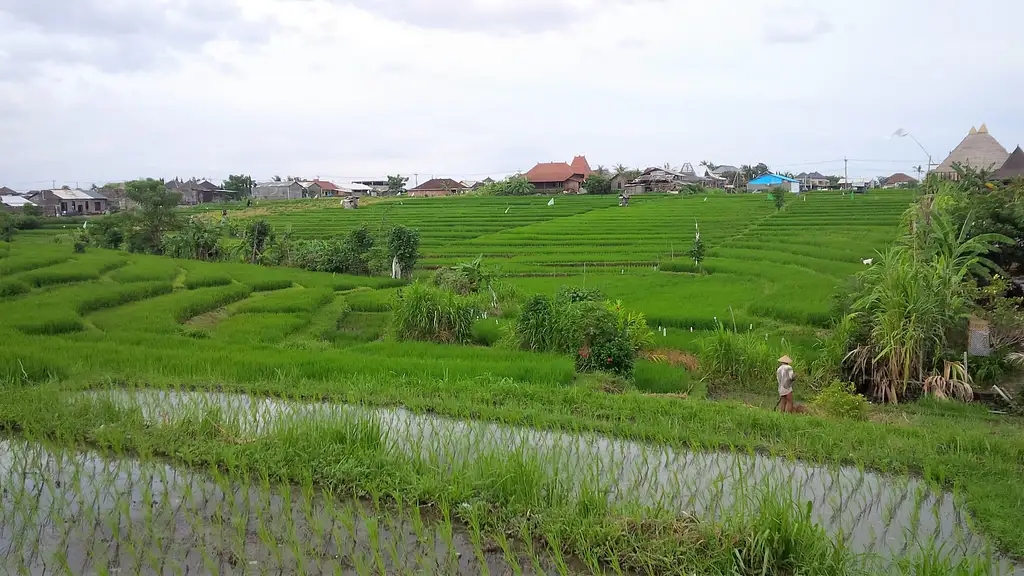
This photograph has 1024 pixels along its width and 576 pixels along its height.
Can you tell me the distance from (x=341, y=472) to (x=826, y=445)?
14.0 feet

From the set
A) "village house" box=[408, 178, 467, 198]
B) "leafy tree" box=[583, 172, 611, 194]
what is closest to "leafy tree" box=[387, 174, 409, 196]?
"village house" box=[408, 178, 467, 198]

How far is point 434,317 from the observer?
10930 millimetres

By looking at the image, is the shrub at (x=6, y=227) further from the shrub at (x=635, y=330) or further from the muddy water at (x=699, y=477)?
the shrub at (x=635, y=330)

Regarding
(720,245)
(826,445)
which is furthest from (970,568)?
(720,245)

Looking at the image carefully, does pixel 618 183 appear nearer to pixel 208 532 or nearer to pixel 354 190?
pixel 354 190

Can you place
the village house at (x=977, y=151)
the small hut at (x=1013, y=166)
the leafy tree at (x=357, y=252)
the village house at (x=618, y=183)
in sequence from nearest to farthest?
the leafy tree at (x=357, y=252)
the small hut at (x=1013, y=166)
the village house at (x=977, y=151)
the village house at (x=618, y=183)

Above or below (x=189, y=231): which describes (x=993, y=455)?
below

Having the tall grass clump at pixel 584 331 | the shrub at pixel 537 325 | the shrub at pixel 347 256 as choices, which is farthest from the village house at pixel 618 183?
the shrub at pixel 537 325

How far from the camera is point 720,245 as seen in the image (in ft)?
76.5

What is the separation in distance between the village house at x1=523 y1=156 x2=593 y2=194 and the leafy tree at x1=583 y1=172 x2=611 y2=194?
219 centimetres

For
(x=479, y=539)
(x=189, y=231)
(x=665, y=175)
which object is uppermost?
(x=665, y=175)

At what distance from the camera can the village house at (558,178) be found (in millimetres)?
60250

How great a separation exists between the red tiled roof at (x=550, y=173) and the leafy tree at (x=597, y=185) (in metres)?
2.87

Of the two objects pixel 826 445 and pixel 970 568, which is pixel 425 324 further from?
pixel 970 568
